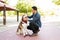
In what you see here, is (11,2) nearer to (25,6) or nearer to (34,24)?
(25,6)

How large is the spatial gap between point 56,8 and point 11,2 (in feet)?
17.9

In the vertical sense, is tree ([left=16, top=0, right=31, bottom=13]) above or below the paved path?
above

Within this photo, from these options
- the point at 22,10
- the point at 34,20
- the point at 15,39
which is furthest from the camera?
the point at 22,10

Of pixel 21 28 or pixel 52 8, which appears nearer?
pixel 21 28

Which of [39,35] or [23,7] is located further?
[23,7]

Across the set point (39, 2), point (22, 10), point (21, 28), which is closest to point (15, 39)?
point (21, 28)

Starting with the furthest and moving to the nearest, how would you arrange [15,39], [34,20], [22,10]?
[22,10]
[34,20]
[15,39]

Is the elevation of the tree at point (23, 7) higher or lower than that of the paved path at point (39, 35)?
higher

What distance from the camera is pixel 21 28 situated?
9562 mm

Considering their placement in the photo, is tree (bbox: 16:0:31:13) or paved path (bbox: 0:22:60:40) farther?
tree (bbox: 16:0:31:13)

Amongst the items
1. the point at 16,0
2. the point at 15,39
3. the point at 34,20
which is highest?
the point at 16,0

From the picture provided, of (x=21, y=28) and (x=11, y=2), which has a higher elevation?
(x=11, y=2)

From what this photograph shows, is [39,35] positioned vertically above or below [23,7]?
below

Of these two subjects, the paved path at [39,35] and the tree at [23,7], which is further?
the tree at [23,7]
